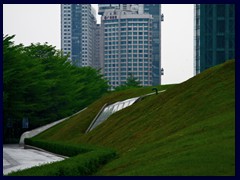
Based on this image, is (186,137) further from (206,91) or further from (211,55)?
(211,55)

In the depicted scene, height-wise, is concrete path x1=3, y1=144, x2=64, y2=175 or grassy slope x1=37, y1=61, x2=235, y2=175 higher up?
grassy slope x1=37, y1=61, x2=235, y2=175

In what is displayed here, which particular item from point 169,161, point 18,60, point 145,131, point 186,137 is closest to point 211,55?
point 18,60

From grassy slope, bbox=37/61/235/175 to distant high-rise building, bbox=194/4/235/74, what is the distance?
29.5 m

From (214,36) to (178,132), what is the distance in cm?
5443

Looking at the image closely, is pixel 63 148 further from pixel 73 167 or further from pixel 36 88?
pixel 36 88

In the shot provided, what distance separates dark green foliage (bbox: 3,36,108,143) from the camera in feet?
210

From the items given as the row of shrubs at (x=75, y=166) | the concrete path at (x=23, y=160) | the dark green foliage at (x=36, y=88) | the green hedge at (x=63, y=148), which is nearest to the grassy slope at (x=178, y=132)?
the row of shrubs at (x=75, y=166)

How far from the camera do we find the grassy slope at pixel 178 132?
59.0 feet

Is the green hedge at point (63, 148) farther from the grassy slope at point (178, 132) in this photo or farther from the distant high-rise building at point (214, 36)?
the distant high-rise building at point (214, 36)

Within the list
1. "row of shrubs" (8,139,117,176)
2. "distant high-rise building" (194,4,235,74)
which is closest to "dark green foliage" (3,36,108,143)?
"distant high-rise building" (194,4,235,74)

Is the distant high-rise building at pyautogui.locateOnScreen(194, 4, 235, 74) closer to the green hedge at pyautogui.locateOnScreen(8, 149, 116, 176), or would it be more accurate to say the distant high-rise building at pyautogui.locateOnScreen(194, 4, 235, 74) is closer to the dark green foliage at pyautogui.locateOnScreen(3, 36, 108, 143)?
the dark green foliage at pyautogui.locateOnScreen(3, 36, 108, 143)

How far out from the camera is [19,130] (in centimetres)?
7319

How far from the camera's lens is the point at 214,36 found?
79.6 meters

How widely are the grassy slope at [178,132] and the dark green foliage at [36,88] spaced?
40.7 feet
